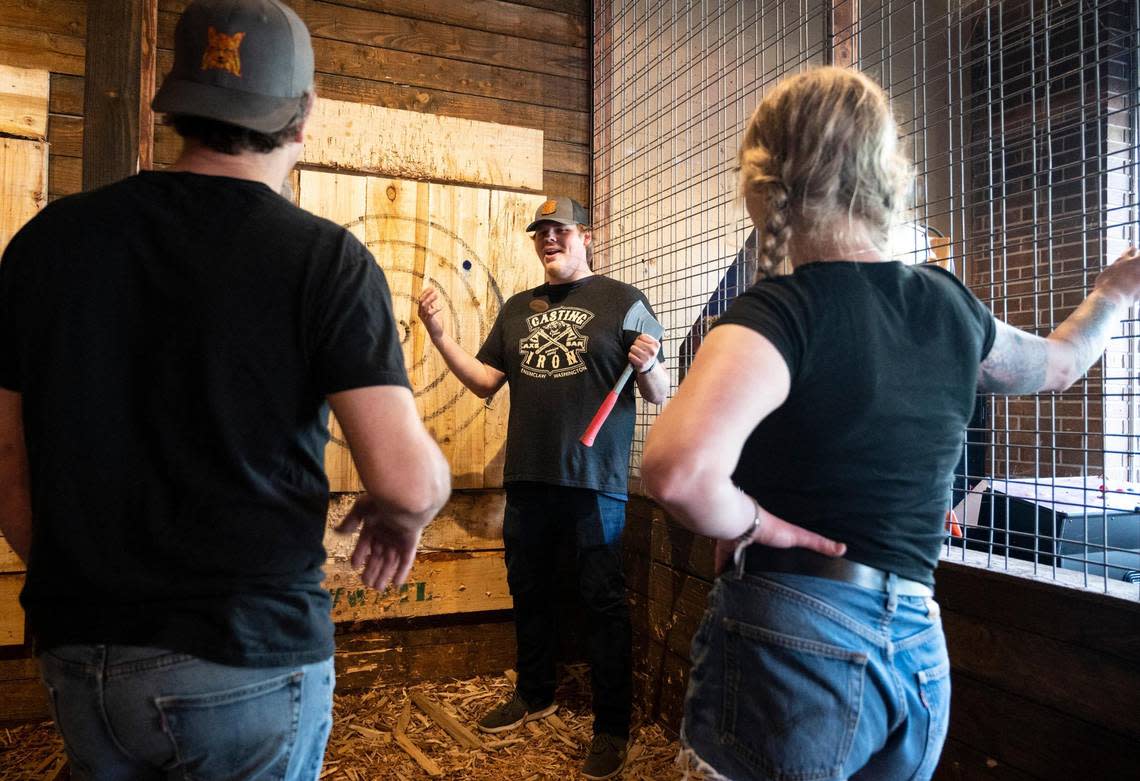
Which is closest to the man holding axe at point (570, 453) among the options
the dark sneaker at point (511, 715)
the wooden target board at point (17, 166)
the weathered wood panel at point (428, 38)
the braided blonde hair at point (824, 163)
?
the dark sneaker at point (511, 715)

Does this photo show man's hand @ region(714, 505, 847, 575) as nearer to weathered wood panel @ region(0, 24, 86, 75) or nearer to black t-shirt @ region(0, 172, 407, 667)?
black t-shirt @ region(0, 172, 407, 667)

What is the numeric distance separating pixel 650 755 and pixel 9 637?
214cm

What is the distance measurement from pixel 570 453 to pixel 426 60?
5.76 ft

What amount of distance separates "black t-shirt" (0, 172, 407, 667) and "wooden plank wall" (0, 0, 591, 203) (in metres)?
2.18

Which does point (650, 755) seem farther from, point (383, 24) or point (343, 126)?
point (383, 24)

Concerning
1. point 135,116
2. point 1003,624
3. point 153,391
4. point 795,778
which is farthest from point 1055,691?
point 135,116

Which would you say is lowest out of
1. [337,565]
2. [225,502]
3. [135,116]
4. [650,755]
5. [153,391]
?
[650,755]

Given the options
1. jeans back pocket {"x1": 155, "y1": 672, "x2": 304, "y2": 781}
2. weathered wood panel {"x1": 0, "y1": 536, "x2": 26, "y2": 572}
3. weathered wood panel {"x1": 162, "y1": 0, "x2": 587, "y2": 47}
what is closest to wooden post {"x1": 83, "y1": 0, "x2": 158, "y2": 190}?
weathered wood panel {"x1": 162, "y1": 0, "x2": 587, "y2": 47}

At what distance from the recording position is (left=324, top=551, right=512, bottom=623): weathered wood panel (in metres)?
2.83

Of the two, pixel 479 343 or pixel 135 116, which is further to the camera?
pixel 479 343

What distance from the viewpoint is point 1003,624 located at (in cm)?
146

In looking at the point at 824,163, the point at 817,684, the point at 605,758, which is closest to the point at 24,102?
the point at 824,163

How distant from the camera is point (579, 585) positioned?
2432mm

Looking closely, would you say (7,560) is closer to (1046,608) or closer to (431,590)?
(431,590)
